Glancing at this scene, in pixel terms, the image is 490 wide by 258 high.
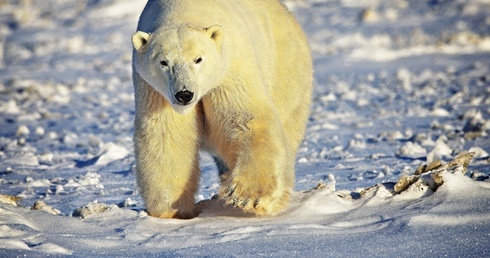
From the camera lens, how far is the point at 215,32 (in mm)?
3689

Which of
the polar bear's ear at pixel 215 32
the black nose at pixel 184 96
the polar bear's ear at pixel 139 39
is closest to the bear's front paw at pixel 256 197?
the black nose at pixel 184 96

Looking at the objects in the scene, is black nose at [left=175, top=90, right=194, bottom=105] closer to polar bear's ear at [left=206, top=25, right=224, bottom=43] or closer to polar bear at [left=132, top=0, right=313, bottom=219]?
polar bear at [left=132, top=0, right=313, bottom=219]

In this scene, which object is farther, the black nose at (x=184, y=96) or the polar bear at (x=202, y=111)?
the polar bear at (x=202, y=111)

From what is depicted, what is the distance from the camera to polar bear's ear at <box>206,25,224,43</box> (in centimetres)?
369

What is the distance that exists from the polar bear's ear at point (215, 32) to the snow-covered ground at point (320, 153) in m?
0.91

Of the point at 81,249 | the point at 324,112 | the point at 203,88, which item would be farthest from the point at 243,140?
the point at 324,112

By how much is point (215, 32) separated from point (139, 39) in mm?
387

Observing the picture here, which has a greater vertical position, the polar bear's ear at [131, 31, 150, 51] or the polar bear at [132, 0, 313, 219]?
the polar bear's ear at [131, 31, 150, 51]

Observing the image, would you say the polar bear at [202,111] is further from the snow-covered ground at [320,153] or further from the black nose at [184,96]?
the snow-covered ground at [320,153]

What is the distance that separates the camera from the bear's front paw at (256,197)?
3600 mm

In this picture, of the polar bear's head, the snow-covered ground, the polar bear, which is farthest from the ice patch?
the polar bear's head

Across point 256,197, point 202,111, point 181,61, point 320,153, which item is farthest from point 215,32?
point 320,153

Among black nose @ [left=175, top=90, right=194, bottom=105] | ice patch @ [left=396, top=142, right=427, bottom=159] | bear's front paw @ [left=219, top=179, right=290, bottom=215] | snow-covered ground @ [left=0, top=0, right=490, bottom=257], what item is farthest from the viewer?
ice patch @ [left=396, top=142, right=427, bottom=159]

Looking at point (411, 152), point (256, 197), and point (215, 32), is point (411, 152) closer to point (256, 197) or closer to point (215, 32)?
point (256, 197)
